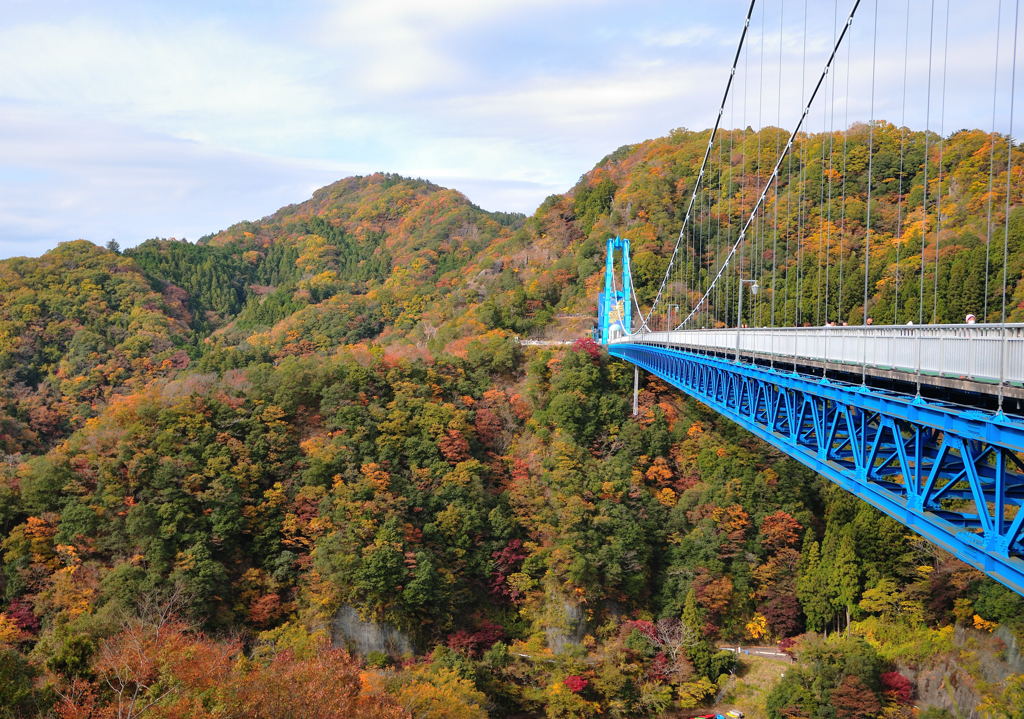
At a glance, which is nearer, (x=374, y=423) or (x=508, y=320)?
(x=374, y=423)

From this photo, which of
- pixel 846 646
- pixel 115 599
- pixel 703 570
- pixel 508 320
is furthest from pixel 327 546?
pixel 508 320

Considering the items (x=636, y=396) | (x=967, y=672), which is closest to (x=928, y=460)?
(x=967, y=672)

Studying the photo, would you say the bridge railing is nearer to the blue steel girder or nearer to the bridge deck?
the bridge deck

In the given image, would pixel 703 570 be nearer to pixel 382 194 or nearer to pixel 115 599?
pixel 115 599

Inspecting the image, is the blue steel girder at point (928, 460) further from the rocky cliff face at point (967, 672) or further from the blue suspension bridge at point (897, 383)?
the rocky cliff face at point (967, 672)

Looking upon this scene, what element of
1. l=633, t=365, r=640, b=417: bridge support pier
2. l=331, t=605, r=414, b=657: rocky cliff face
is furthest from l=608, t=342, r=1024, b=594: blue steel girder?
l=633, t=365, r=640, b=417: bridge support pier

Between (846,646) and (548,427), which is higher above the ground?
(548,427)

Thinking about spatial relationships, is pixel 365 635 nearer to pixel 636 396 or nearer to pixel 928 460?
pixel 636 396
